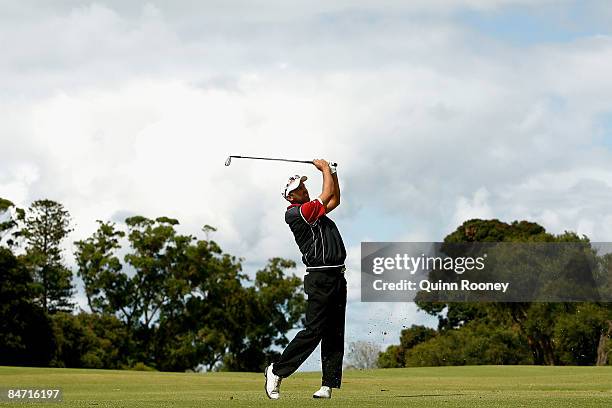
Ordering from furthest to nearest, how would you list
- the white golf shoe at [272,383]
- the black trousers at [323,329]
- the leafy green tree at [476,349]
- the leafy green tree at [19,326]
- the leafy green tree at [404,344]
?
1. the leafy green tree at [404,344]
2. the leafy green tree at [476,349]
3. the leafy green tree at [19,326]
4. the white golf shoe at [272,383]
5. the black trousers at [323,329]

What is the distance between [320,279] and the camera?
12.3m

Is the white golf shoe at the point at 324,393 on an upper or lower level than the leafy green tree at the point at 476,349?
lower

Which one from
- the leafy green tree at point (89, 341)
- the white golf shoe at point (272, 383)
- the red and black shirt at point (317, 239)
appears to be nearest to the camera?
the red and black shirt at point (317, 239)

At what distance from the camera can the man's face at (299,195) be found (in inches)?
489

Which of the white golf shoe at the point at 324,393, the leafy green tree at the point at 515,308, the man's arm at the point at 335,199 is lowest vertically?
the white golf shoe at the point at 324,393

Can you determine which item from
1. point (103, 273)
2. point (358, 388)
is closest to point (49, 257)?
point (103, 273)

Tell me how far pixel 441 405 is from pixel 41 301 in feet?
199

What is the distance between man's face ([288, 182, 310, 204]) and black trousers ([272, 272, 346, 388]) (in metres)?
0.85

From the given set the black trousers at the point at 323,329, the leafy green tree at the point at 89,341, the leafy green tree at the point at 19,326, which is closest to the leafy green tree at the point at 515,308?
the leafy green tree at the point at 89,341

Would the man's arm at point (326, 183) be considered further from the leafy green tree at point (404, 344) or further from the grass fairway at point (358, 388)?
the leafy green tree at point (404, 344)

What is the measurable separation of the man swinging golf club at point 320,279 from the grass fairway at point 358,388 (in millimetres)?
405

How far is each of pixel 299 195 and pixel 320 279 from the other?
3.25ft

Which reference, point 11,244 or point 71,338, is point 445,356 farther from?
point 11,244

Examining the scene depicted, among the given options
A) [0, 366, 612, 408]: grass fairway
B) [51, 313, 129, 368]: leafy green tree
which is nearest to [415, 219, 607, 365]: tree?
[51, 313, 129, 368]: leafy green tree
